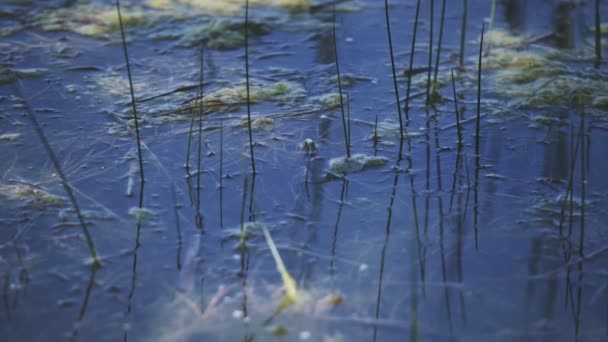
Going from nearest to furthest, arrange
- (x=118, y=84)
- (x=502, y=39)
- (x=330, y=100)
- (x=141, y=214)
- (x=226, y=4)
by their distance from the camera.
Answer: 1. (x=141, y=214)
2. (x=330, y=100)
3. (x=118, y=84)
4. (x=502, y=39)
5. (x=226, y=4)

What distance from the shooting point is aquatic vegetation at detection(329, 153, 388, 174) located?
2562mm

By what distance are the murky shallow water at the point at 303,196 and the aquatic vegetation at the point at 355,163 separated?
0.12 ft

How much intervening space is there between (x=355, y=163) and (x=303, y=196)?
0.28 m

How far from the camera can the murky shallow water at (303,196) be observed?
6.28 ft

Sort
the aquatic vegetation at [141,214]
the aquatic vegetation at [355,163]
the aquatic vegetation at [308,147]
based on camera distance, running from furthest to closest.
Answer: the aquatic vegetation at [308,147] → the aquatic vegetation at [355,163] → the aquatic vegetation at [141,214]

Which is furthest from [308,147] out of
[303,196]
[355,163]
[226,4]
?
[226,4]

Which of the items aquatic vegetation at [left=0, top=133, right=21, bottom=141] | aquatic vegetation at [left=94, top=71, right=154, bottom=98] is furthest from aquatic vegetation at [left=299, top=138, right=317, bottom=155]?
aquatic vegetation at [left=0, top=133, right=21, bottom=141]

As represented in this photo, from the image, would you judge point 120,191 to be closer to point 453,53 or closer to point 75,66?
point 75,66

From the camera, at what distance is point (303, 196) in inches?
94.8

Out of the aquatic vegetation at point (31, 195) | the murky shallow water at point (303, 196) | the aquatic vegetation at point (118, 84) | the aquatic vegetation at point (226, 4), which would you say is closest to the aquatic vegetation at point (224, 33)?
the murky shallow water at point (303, 196)

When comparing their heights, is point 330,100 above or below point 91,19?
below

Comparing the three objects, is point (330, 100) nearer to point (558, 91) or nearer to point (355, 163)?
point (355, 163)

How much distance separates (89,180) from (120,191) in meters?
0.13

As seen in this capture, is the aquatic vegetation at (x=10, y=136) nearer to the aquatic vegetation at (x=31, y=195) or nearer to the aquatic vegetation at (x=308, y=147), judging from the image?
the aquatic vegetation at (x=31, y=195)
